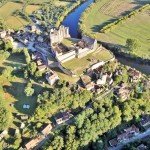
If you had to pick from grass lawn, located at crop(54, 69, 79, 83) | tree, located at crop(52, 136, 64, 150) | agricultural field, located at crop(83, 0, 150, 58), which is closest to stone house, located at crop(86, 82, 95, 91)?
grass lawn, located at crop(54, 69, 79, 83)

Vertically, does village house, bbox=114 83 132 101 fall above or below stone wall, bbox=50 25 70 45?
below

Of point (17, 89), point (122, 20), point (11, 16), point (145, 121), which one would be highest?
point (122, 20)

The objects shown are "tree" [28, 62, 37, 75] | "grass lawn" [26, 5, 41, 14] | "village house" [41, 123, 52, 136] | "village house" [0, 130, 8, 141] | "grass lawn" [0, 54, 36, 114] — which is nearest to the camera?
"village house" [0, 130, 8, 141]

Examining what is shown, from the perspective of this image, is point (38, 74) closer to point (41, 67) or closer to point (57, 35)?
point (41, 67)

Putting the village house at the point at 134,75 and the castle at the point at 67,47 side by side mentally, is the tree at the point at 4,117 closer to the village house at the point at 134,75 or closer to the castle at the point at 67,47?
the castle at the point at 67,47

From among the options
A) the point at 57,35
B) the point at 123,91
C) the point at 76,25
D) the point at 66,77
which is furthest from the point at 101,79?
the point at 76,25

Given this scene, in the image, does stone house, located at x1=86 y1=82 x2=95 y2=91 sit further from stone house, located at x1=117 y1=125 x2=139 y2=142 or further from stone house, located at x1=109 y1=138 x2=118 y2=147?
stone house, located at x1=109 y1=138 x2=118 y2=147

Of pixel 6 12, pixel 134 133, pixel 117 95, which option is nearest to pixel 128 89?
pixel 117 95
